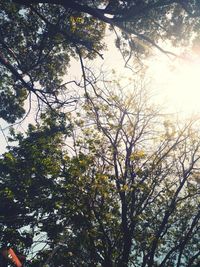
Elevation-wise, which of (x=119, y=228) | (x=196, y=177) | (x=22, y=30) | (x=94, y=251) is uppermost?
(x=196, y=177)

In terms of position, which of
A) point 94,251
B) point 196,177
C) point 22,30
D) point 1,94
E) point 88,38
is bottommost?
point 94,251

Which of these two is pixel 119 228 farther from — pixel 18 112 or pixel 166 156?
pixel 18 112

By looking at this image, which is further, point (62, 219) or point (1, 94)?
point (62, 219)

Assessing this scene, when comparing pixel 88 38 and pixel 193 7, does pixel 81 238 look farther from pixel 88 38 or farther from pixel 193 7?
pixel 193 7

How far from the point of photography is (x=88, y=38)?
11.7 m

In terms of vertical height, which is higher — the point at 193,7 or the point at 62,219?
the point at 193,7

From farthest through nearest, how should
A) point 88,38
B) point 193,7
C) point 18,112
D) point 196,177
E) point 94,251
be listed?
point 196,177, point 18,112, point 94,251, point 88,38, point 193,7

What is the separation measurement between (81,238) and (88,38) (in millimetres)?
8522

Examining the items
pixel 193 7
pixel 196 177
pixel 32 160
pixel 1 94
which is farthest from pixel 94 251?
pixel 193 7

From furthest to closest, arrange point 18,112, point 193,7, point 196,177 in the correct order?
point 196,177 → point 18,112 → point 193,7

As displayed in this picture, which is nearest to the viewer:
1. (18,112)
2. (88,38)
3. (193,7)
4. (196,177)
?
(193,7)

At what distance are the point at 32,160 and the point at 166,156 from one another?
6489 millimetres

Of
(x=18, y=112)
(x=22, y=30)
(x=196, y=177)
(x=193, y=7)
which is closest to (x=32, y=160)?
(x=18, y=112)

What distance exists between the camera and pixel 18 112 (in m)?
14.5
